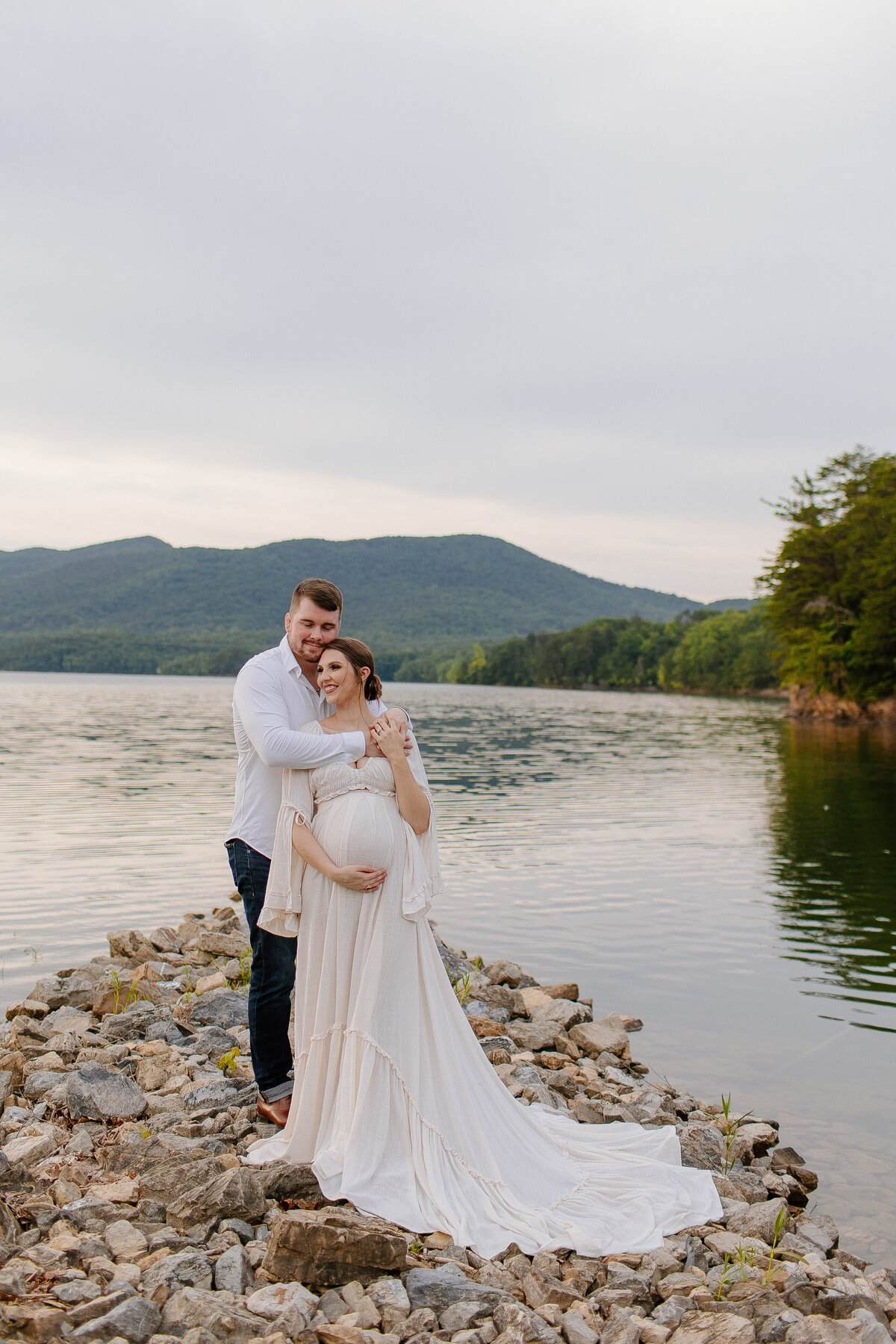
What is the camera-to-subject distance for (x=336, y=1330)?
345 cm

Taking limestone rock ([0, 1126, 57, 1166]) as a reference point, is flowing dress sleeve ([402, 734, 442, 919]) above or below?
above

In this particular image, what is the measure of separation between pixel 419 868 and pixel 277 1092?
66.3 inches

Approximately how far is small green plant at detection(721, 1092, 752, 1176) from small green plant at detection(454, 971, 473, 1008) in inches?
84.6

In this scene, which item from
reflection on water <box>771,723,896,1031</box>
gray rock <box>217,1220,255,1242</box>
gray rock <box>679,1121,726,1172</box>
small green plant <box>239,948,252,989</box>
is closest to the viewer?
gray rock <box>217,1220,255,1242</box>

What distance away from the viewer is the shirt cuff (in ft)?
14.8

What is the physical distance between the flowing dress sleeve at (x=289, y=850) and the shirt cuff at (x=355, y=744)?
236 mm

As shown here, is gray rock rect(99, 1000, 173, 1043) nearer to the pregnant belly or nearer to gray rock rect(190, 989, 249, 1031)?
gray rock rect(190, 989, 249, 1031)

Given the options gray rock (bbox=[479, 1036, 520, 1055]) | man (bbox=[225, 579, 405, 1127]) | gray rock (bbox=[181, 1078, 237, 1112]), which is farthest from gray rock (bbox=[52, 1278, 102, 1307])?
gray rock (bbox=[479, 1036, 520, 1055])

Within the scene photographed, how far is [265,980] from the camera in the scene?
5.04 meters

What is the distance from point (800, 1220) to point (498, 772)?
959 inches

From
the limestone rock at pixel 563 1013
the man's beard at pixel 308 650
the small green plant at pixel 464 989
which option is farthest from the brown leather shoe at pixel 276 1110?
the limestone rock at pixel 563 1013

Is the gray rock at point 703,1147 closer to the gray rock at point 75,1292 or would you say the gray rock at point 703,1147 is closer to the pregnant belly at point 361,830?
the pregnant belly at point 361,830

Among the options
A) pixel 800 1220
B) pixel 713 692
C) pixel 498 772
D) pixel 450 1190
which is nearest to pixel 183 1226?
pixel 450 1190

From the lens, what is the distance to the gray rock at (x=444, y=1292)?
3.75m
